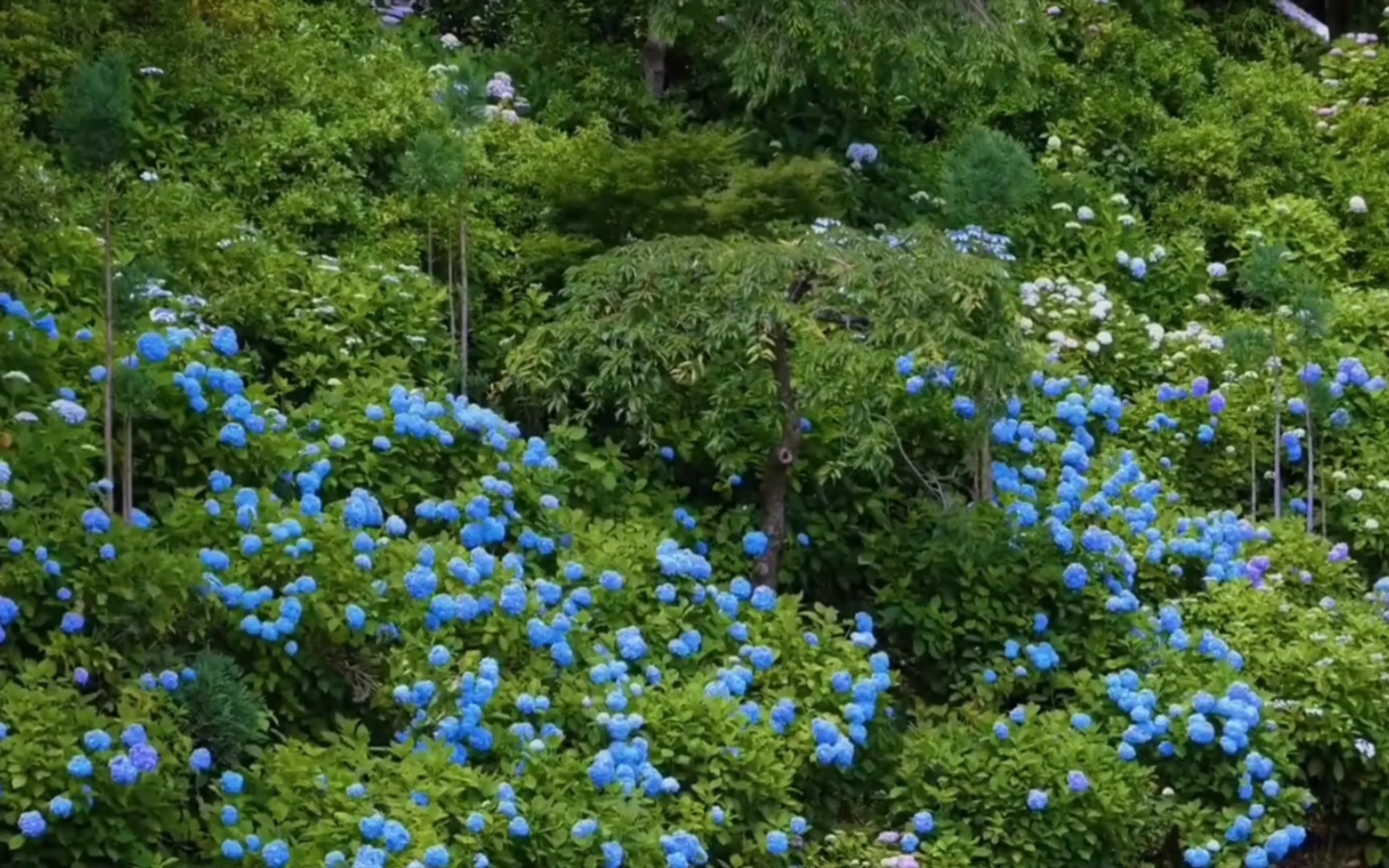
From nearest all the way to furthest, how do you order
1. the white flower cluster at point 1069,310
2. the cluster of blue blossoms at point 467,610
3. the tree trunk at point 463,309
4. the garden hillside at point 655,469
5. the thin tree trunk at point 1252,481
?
1. the cluster of blue blossoms at point 467,610
2. the garden hillside at point 655,469
3. the tree trunk at point 463,309
4. the thin tree trunk at point 1252,481
5. the white flower cluster at point 1069,310

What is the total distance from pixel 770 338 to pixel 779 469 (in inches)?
14.7

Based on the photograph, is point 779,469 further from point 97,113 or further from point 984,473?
point 97,113

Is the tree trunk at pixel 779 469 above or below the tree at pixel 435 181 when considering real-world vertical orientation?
below

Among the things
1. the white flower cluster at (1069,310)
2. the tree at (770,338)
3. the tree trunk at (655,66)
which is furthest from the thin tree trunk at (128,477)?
the tree trunk at (655,66)

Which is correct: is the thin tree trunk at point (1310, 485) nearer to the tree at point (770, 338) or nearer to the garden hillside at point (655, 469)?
the garden hillside at point (655, 469)

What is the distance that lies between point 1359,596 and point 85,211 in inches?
158

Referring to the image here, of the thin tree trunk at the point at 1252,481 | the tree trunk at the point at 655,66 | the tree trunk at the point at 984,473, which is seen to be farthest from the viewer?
the tree trunk at the point at 655,66

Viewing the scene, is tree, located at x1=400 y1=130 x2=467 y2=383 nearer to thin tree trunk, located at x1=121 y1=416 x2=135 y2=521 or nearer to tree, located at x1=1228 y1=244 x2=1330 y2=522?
thin tree trunk, located at x1=121 y1=416 x2=135 y2=521

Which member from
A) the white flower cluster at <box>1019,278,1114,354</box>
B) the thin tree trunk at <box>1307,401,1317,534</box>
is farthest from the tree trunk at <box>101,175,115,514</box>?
the thin tree trunk at <box>1307,401,1317,534</box>

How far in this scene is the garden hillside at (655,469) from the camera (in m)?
Result: 4.61

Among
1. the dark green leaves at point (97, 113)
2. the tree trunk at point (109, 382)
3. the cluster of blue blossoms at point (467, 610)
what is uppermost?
the dark green leaves at point (97, 113)

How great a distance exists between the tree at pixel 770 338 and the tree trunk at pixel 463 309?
0.23 m

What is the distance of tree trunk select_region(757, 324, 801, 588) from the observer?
18.9 ft

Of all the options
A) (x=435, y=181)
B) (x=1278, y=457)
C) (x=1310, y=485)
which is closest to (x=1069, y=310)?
(x=1278, y=457)
